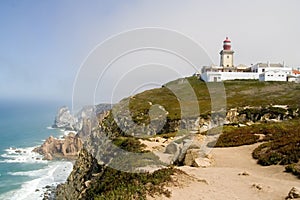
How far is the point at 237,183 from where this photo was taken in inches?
526

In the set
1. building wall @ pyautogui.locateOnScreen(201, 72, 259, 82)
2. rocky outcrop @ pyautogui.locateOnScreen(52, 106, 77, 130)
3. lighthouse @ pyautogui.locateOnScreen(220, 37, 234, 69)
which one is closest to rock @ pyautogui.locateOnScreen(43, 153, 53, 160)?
building wall @ pyautogui.locateOnScreen(201, 72, 259, 82)

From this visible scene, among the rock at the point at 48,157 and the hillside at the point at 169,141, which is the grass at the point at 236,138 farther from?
the rock at the point at 48,157

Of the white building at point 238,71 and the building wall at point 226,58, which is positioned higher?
the building wall at point 226,58

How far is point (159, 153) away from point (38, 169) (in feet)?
155

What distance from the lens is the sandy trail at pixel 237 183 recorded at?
1175 centimetres

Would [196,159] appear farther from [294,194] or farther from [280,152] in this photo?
[294,194]

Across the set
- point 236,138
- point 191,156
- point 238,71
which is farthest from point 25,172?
point 238,71

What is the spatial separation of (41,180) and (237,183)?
45.4 m

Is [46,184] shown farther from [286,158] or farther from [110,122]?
[286,158]

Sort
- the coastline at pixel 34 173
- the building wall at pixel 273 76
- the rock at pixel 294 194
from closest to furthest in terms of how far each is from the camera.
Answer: the rock at pixel 294 194
the coastline at pixel 34 173
the building wall at pixel 273 76

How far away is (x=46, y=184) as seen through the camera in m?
50.4

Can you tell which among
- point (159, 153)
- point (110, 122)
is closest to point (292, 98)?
point (110, 122)

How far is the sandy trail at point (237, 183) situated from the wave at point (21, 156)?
5800cm

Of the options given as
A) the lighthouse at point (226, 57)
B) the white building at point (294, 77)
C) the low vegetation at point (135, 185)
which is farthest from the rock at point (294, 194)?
the lighthouse at point (226, 57)
